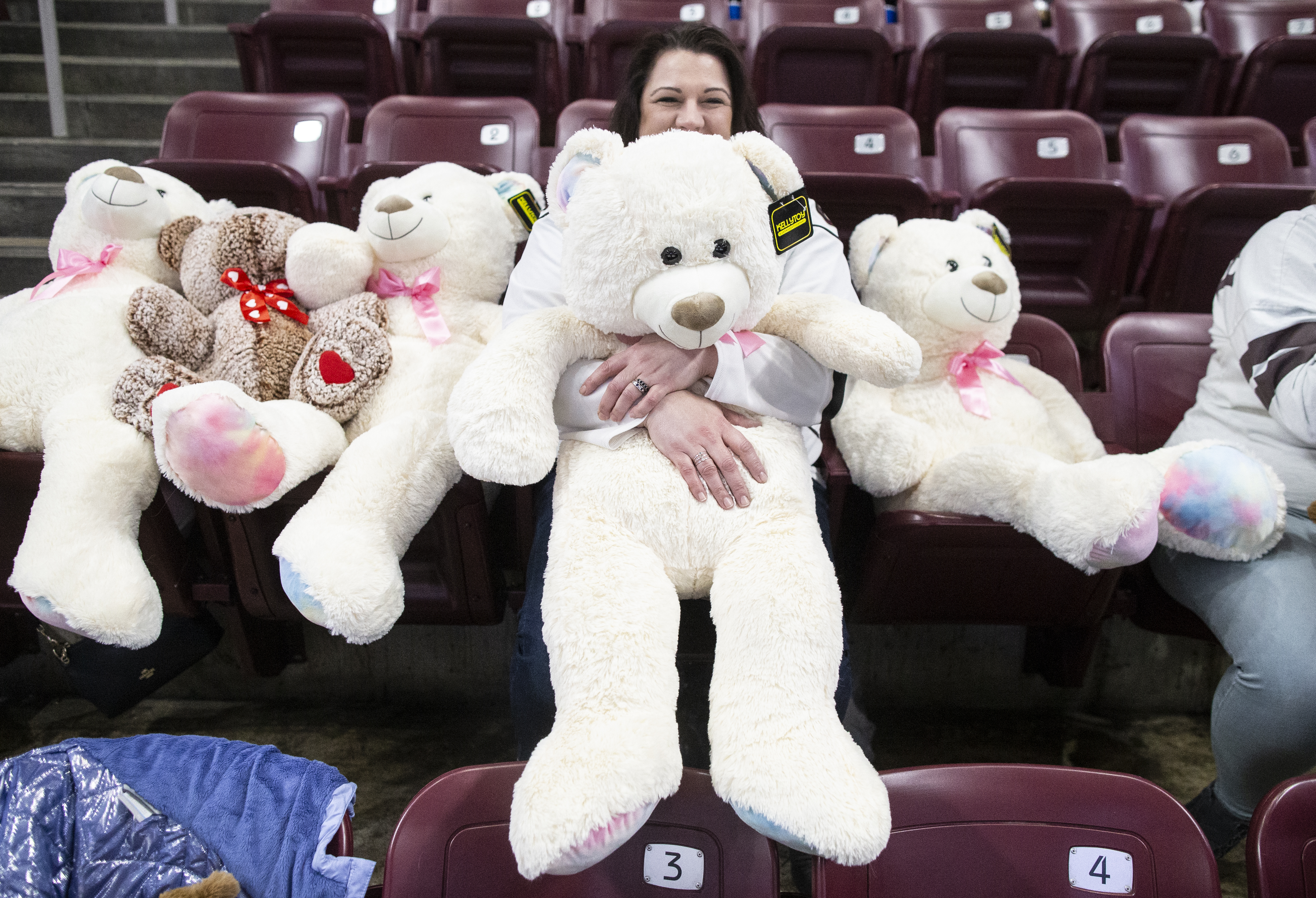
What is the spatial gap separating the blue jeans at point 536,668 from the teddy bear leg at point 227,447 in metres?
0.34

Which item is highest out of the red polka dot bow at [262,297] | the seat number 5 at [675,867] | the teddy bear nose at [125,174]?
the teddy bear nose at [125,174]

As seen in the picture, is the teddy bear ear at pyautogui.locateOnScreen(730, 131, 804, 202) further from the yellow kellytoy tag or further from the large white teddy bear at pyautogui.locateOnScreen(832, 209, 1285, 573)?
the large white teddy bear at pyautogui.locateOnScreen(832, 209, 1285, 573)

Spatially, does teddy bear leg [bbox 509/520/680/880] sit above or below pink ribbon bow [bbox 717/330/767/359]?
below

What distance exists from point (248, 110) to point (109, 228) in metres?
1.54

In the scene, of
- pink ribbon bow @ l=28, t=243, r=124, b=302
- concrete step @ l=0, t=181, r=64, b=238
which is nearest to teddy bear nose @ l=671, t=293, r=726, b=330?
pink ribbon bow @ l=28, t=243, r=124, b=302

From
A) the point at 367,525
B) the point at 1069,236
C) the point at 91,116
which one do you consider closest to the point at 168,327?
the point at 367,525

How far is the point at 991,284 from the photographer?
125 centimetres

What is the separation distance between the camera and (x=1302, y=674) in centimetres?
104

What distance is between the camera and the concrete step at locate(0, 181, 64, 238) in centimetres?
275

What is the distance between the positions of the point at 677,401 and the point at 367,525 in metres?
0.44

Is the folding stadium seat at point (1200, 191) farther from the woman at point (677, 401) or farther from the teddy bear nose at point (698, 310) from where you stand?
the teddy bear nose at point (698, 310)

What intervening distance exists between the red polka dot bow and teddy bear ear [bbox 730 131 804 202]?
79cm

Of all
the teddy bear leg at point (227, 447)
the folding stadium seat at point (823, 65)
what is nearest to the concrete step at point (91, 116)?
the folding stadium seat at point (823, 65)

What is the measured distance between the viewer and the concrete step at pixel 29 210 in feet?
9.04
